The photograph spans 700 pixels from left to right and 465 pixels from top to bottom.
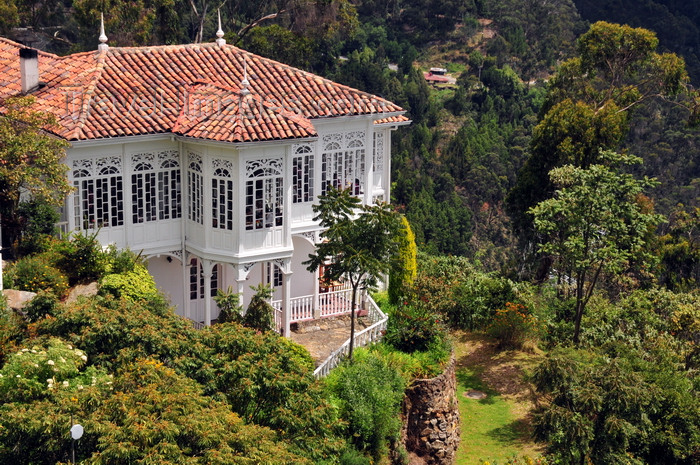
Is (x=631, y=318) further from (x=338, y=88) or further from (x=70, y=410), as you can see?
(x=70, y=410)

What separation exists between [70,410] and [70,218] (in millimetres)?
9211

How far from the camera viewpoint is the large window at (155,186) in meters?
24.6

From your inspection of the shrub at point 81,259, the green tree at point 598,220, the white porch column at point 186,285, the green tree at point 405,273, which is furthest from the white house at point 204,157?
the green tree at point 598,220

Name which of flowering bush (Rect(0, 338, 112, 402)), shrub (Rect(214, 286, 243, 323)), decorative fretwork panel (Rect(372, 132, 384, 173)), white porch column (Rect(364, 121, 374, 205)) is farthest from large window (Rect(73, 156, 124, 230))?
decorative fretwork panel (Rect(372, 132, 384, 173))

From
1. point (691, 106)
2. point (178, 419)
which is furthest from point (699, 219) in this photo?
point (178, 419)

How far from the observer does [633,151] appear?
226ft

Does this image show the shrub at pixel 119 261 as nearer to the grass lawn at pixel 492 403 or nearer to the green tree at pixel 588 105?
the grass lawn at pixel 492 403

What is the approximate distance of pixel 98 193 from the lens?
2420 centimetres

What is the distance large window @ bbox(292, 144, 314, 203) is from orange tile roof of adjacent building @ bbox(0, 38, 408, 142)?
0.96m

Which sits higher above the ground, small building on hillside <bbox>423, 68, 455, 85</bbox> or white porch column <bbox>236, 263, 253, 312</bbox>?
white porch column <bbox>236, 263, 253, 312</bbox>

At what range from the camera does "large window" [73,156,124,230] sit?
23.9 m

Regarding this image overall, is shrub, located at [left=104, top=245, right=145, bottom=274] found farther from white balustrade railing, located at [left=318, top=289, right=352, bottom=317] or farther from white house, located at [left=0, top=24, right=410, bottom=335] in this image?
white balustrade railing, located at [left=318, top=289, right=352, bottom=317]

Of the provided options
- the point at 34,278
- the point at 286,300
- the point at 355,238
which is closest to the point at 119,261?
the point at 34,278

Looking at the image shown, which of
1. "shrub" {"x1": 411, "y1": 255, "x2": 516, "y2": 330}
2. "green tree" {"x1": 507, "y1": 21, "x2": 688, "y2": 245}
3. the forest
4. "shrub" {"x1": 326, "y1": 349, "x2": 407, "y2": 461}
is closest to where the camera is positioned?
the forest
